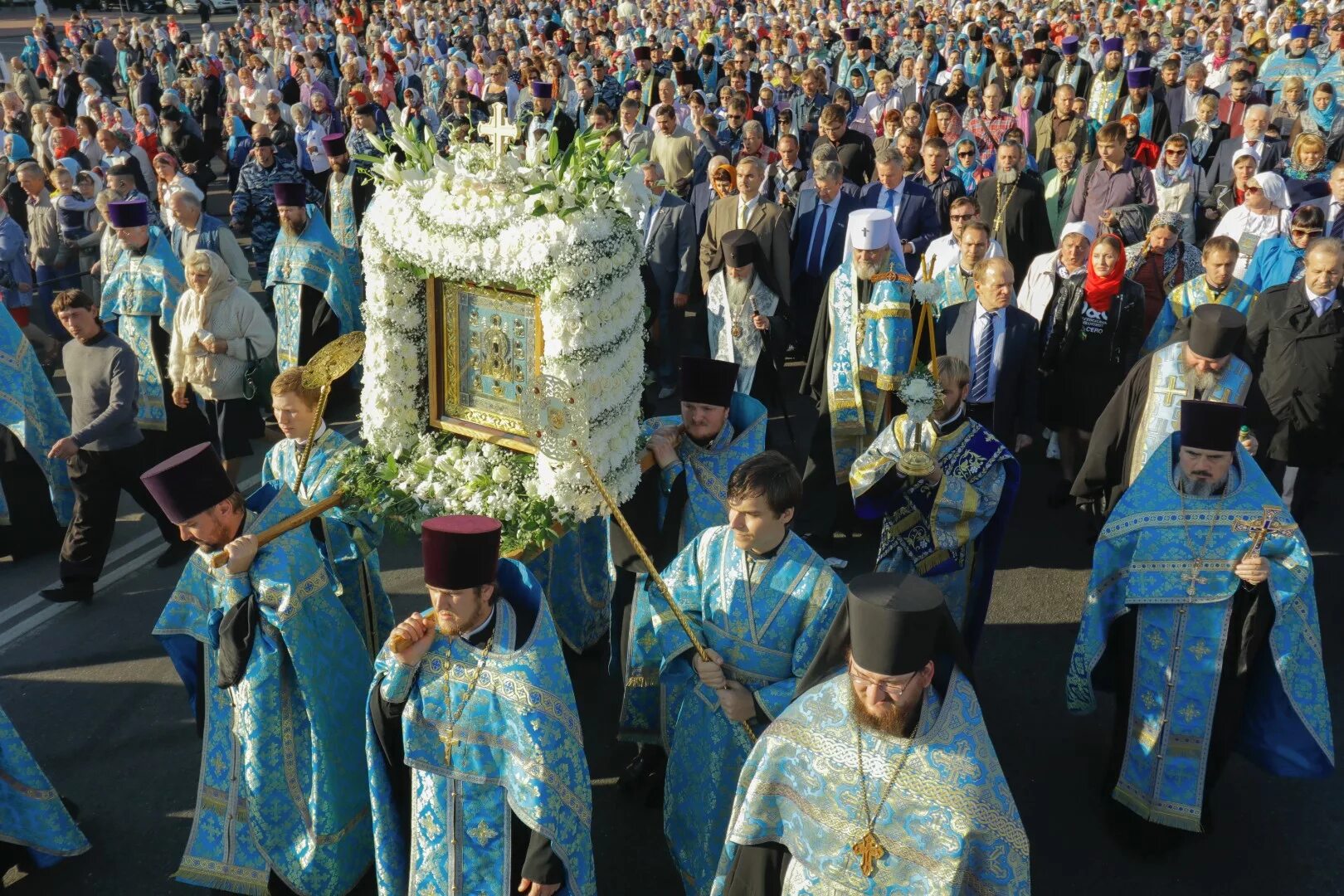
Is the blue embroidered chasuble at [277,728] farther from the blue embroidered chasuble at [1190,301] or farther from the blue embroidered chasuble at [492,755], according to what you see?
the blue embroidered chasuble at [1190,301]

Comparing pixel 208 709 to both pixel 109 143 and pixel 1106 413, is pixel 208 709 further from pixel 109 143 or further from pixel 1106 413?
pixel 109 143

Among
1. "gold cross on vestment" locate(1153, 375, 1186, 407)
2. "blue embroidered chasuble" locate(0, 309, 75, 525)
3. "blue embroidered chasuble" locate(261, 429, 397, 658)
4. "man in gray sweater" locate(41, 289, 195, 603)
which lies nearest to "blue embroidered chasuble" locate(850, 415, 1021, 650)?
"gold cross on vestment" locate(1153, 375, 1186, 407)

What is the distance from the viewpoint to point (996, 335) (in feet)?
25.7

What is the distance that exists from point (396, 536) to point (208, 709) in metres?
1.08

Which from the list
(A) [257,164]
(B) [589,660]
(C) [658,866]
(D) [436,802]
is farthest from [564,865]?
(A) [257,164]

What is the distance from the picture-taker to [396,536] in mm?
5434

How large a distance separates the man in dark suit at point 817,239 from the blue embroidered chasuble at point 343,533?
5.23m

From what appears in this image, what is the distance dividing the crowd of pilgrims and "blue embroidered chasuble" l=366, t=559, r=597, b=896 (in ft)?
0.05

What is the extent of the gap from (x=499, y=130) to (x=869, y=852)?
323cm

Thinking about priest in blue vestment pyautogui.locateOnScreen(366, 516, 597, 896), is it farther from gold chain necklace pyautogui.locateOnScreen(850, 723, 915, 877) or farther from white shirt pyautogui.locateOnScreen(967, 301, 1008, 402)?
white shirt pyautogui.locateOnScreen(967, 301, 1008, 402)

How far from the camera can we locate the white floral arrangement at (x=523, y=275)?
4898 mm

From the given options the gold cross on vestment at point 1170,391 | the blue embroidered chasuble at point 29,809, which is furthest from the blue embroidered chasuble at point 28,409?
the gold cross on vestment at point 1170,391

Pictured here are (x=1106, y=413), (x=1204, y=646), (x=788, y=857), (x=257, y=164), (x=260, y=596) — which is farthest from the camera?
(x=257, y=164)

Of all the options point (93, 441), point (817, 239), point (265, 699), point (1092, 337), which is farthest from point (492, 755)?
point (817, 239)
